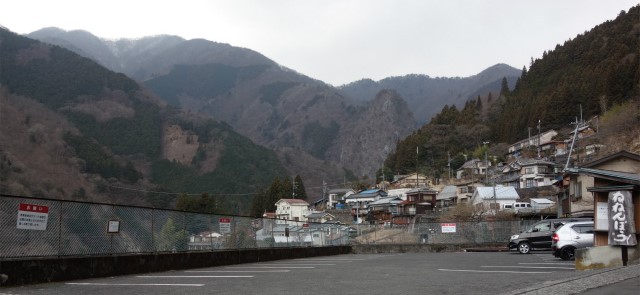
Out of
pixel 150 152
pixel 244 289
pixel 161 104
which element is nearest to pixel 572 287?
pixel 244 289

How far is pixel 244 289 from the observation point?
A: 991 centimetres

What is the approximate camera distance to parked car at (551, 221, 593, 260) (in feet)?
63.9

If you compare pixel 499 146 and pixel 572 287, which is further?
pixel 499 146

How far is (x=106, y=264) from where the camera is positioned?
13352 millimetres

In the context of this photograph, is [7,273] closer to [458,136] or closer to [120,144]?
[458,136]

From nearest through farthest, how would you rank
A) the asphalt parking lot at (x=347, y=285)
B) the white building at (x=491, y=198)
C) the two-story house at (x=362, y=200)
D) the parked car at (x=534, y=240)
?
the asphalt parking lot at (x=347, y=285), the parked car at (x=534, y=240), the white building at (x=491, y=198), the two-story house at (x=362, y=200)

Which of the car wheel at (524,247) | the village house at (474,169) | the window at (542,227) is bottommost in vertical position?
the car wheel at (524,247)

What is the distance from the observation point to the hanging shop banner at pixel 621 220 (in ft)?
42.4

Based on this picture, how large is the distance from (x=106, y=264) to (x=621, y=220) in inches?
462

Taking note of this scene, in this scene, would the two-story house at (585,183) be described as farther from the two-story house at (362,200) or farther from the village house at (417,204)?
the two-story house at (362,200)

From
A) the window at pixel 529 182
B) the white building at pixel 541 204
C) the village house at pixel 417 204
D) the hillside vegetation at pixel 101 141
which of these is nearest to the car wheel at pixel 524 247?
the white building at pixel 541 204

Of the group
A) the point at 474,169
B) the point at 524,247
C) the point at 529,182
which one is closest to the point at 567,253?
the point at 524,247

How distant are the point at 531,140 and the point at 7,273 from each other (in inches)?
3766

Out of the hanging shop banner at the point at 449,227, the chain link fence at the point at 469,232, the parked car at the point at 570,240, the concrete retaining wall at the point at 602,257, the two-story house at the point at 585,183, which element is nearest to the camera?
the concrete retaining wall at the point at 602,257
